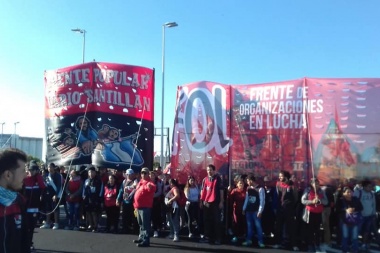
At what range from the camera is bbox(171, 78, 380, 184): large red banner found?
30.0ft

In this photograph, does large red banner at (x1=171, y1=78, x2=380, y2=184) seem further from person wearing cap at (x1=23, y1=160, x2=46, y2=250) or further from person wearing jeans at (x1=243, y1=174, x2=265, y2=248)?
person wearing cap at (x1=23, y1=160, x2=46, y2=250)

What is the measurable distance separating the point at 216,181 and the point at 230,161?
902mm

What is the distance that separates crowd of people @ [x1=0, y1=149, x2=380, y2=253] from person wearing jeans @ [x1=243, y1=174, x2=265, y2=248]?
2 cm

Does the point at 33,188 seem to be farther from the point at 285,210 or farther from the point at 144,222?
the point at 285,210

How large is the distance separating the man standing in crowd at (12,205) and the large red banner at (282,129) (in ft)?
25.2

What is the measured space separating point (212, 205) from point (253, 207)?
3.19 feet

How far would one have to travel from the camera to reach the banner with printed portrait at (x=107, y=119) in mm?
11602

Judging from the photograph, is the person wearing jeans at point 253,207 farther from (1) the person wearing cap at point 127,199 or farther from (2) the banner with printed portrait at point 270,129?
(1) the person wearing cap at point 127,199

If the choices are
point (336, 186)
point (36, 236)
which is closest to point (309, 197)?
point (336, 186)

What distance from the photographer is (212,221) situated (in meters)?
9.80

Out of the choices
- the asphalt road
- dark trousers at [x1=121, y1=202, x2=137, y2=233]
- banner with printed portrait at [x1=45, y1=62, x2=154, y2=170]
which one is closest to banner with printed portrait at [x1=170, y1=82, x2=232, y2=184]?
banner with printed portrait at [x1=45, y1=62, x2=154, y2=170]

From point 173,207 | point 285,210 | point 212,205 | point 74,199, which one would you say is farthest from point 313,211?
point 74,199

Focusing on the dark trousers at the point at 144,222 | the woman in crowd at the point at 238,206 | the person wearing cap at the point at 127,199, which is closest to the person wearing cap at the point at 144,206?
the dark trousers at the point at 144,222

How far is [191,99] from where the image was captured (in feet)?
35.4
